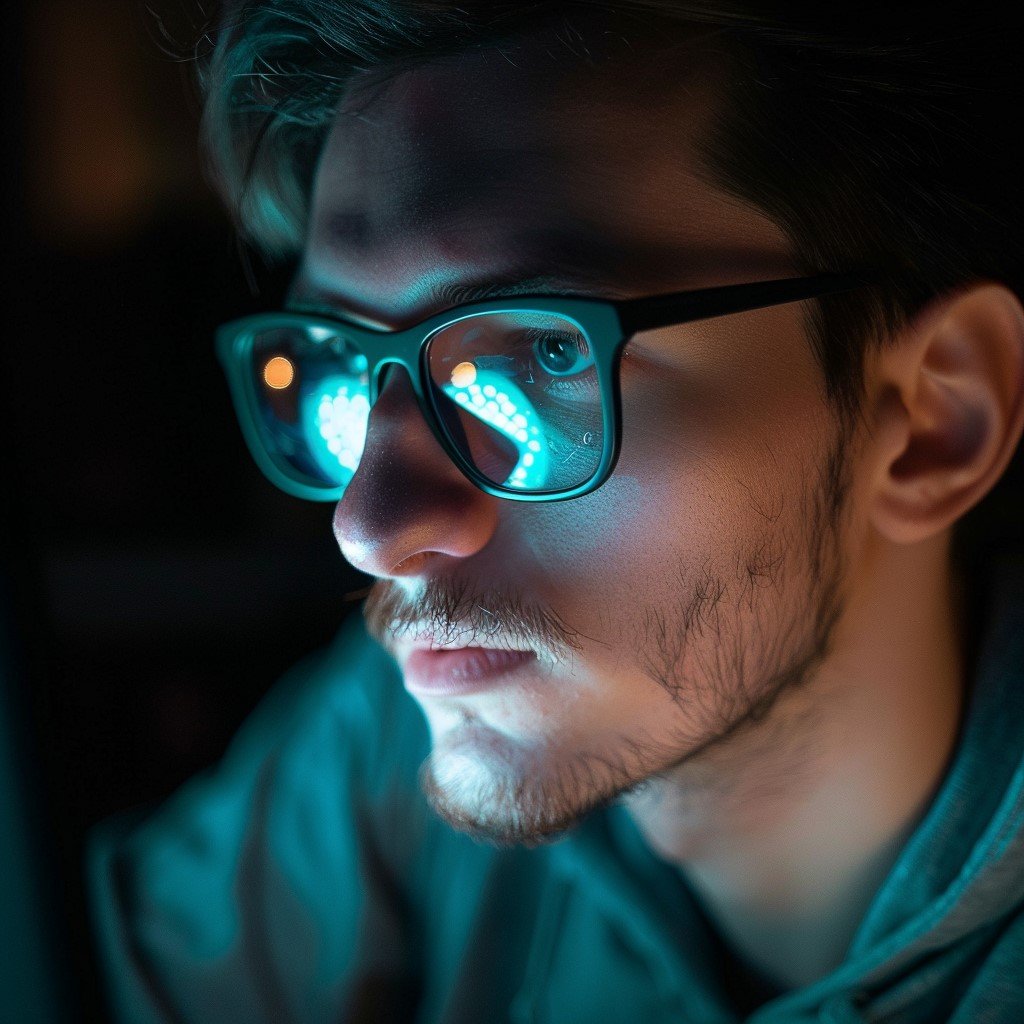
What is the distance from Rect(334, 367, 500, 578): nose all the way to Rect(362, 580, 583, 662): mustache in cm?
3

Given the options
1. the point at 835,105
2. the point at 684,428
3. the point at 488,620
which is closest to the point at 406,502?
the point at 488,620

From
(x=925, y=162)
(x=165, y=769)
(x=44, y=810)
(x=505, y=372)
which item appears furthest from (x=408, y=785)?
(x=925, y=162)

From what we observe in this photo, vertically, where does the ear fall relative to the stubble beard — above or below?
above

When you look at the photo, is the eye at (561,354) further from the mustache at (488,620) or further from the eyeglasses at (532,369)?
the mustache at (488,620)

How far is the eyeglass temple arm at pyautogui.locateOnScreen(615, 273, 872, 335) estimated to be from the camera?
591 millimetres

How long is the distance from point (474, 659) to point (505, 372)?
0.24 meters

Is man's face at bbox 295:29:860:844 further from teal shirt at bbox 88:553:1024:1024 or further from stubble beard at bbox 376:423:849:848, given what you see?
teal shirt at bbox 88:553:1024:1024

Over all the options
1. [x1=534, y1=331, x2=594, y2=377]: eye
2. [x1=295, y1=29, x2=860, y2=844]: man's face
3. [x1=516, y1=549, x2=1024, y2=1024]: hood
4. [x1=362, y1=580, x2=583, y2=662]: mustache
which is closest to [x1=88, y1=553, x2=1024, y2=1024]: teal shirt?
[x1=516, y1=549, x2=1024, y2=1024]: hood

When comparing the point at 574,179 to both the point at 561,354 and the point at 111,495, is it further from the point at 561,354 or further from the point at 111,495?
the point at 111,495

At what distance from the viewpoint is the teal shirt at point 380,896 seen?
0.92m

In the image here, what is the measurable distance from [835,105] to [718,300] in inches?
6.6

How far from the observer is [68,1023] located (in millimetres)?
927

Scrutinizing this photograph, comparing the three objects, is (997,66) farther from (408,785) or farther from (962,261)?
(408,785)

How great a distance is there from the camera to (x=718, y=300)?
616mm
